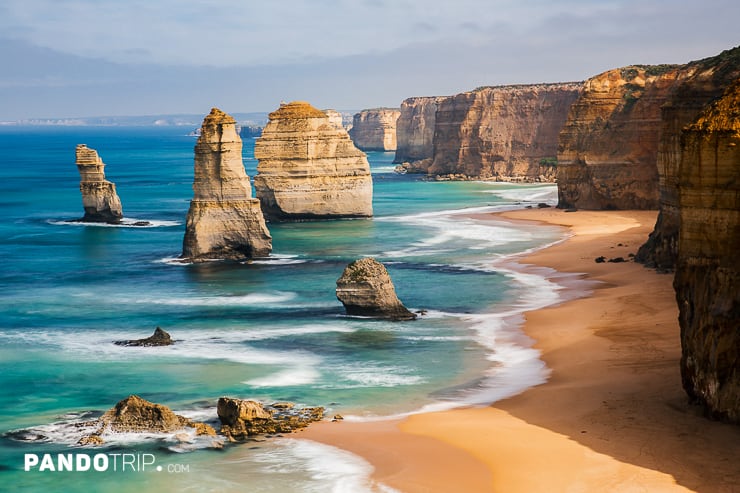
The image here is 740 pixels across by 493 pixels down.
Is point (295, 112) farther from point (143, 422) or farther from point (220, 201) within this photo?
point (143, 422)

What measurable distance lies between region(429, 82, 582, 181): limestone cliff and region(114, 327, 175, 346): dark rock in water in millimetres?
86817

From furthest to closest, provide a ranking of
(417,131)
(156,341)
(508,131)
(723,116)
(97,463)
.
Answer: (417,131) < (508,131) < (156,341) < (97,463) < (723,116)

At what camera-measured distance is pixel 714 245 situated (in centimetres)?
2058

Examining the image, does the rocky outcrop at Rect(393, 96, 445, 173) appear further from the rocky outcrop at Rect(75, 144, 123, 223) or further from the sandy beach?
the sandy beach

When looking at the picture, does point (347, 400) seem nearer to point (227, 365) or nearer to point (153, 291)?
point (227, 365)

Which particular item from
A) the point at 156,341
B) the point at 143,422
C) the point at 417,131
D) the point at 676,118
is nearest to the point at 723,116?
the point at 143,422

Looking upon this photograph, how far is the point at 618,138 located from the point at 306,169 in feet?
69.7

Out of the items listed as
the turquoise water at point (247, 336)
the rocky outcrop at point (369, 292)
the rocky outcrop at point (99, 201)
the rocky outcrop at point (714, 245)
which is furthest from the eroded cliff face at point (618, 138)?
the rocky outcrop at point (714, 245)

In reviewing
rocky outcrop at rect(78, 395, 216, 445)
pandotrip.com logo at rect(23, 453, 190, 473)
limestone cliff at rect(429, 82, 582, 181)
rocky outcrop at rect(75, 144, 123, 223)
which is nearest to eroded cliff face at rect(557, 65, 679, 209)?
rocky outcrop at rect(75, 144, 123, 223)

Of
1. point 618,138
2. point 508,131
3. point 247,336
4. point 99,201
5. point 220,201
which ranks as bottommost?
point 247,336

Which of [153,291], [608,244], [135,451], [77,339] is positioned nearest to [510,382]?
[135,451]

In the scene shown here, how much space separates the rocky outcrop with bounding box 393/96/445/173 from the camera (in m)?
167

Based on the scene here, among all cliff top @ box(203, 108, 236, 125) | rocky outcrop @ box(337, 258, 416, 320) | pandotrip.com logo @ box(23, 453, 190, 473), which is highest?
cliff top @ box(203, 108, 236, 125)

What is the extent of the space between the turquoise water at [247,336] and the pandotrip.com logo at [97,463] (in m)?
0.21
